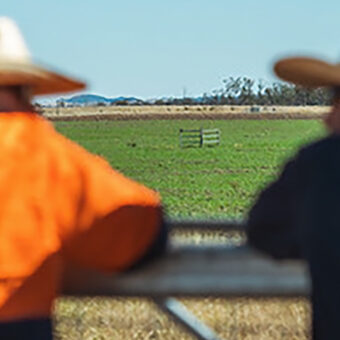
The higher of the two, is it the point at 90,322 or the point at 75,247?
the point at 75,247

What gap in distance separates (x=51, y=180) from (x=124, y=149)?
31.2 metres

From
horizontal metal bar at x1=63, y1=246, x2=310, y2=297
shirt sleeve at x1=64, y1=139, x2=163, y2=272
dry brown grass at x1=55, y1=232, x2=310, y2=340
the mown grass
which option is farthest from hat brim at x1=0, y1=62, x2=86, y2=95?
dry brown grass at x1=55, y1=232, x2=310, y2=340

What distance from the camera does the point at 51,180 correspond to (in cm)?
233

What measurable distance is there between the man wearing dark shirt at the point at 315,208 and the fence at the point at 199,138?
1394 inches

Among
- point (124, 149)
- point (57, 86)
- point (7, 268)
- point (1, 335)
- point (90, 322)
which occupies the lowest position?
point (124, 149)

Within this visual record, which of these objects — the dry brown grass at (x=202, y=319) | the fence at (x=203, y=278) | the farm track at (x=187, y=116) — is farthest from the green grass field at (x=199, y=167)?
the farm track at (x=187, y=116)

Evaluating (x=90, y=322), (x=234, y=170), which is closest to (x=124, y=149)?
(x=234, y=170)

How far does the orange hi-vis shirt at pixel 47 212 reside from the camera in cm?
232

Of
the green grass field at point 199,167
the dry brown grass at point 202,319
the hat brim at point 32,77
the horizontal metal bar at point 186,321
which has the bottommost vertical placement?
the green grass field at point 199,167

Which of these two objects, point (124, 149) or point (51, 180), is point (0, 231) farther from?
point (124, 149)

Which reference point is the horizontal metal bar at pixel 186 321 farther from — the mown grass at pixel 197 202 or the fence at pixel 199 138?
the fence at pixel 199 138

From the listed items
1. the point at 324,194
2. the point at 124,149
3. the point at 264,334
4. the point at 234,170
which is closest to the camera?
the point at 324,194

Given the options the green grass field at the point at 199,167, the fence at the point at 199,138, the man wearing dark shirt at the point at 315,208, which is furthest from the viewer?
the fence at the point at 199,138

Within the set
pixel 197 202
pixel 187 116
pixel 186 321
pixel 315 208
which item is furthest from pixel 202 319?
pixel 187 116
